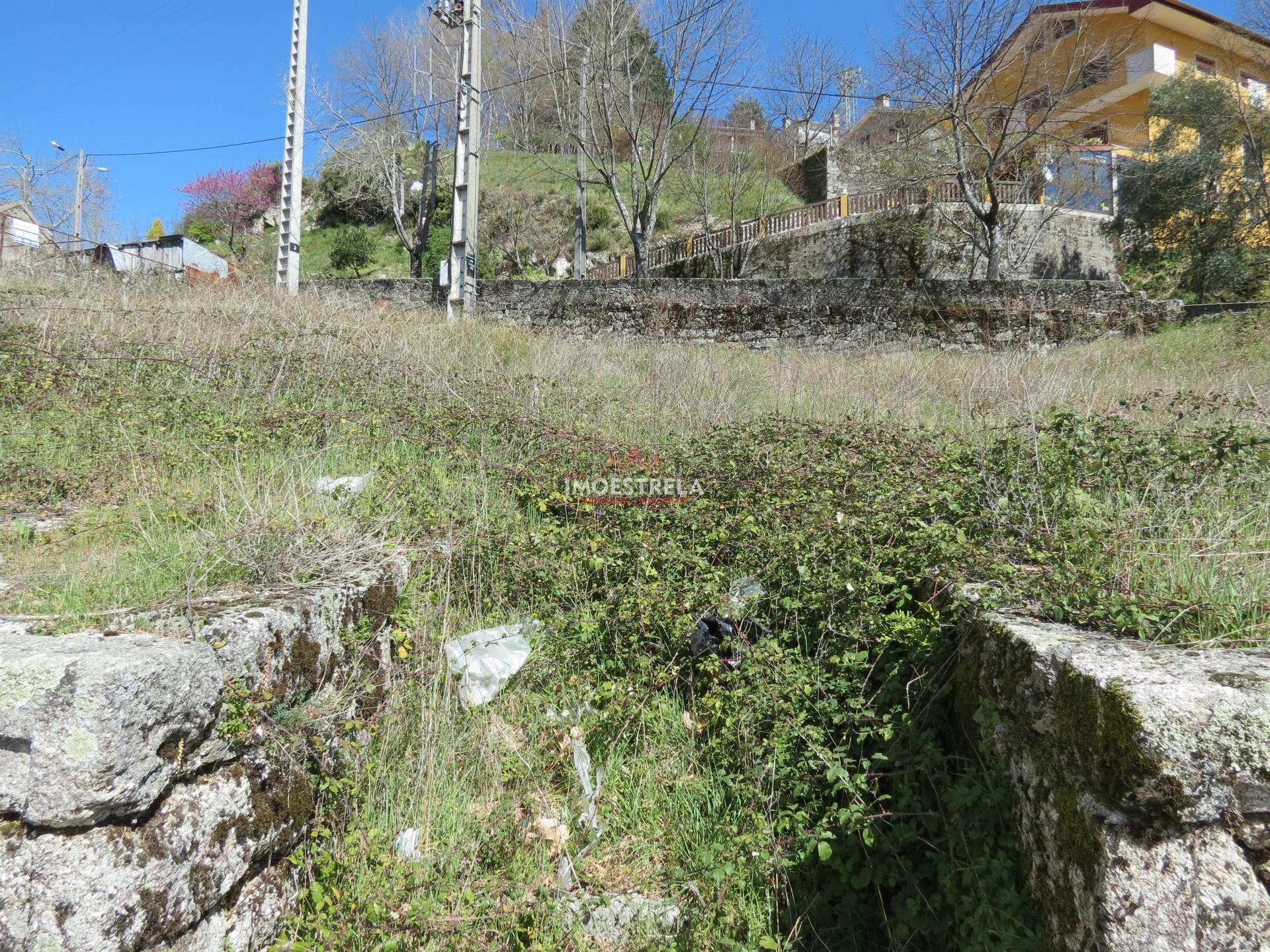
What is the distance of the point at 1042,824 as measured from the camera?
68.7 inches

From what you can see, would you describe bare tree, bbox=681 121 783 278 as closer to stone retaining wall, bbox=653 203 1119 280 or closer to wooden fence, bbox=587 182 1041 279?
wooden fence, bbox=587 182 1041 279

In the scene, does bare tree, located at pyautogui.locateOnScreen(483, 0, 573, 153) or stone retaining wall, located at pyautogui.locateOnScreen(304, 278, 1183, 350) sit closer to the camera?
stone retaining wall, located at pyautogui.locateOnScreen(304, 278, 1183, 350)

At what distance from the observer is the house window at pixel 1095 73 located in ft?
47.2

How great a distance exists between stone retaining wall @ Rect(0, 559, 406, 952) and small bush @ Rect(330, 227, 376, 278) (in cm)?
2498

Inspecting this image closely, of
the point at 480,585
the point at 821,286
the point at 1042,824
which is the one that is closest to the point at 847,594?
the point at 1042,824

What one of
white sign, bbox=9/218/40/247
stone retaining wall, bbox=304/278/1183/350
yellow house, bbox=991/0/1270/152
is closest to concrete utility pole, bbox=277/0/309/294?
stone retaining wall, bbox=304/278/1183/350

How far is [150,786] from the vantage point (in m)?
1.71

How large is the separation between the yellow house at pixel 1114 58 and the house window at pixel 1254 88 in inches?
1.3

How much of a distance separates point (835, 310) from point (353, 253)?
19.3 metres

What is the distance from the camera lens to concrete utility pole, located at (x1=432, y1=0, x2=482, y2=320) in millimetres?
11430

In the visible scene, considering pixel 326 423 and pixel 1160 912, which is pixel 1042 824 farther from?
pixel 326 423

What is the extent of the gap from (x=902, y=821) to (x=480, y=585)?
2.05 m

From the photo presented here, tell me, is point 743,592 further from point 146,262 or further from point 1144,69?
point 1144,69

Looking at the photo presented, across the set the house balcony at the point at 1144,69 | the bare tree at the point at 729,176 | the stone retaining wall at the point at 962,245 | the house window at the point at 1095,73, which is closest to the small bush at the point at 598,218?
the bare tree at the point at 729,176
